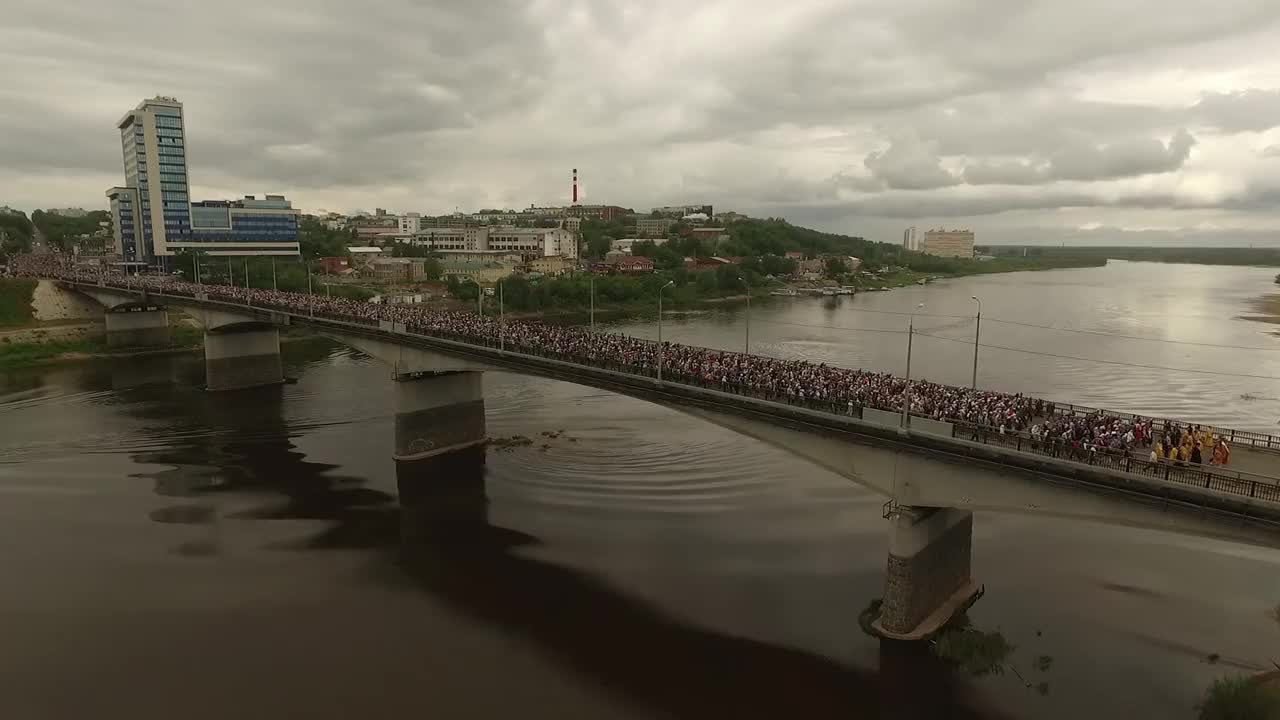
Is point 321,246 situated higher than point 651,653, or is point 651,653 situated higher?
point 321,246

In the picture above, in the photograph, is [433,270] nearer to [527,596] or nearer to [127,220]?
[127,220]

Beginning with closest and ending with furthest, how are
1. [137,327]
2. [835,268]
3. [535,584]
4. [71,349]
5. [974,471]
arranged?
[974,471] < [535,584] < [71,349] < [137,327] < [835,268]

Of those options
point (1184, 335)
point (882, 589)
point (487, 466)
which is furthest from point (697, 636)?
point (1184, 335)

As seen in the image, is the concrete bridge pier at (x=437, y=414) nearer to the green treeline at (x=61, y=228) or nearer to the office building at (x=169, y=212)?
the office building at (x=169, y=212)

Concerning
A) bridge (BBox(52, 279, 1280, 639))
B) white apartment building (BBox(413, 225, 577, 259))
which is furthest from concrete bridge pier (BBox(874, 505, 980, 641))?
white apartment building (BBox(413, 225, 577, 259))

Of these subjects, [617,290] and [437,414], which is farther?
[617,290]

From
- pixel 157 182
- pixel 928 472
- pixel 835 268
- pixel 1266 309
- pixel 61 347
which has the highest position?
pixel 157 182

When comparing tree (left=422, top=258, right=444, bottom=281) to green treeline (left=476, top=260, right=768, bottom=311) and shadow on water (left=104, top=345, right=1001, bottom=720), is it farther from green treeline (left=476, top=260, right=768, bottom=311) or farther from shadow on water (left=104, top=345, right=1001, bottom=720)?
shadow on water (left=104, top=345, right=1001, bottom=720)

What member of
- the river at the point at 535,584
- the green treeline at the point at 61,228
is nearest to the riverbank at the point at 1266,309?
the river at the point at 535,584

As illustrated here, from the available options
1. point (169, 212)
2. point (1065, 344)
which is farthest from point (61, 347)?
point (1065, 344)
